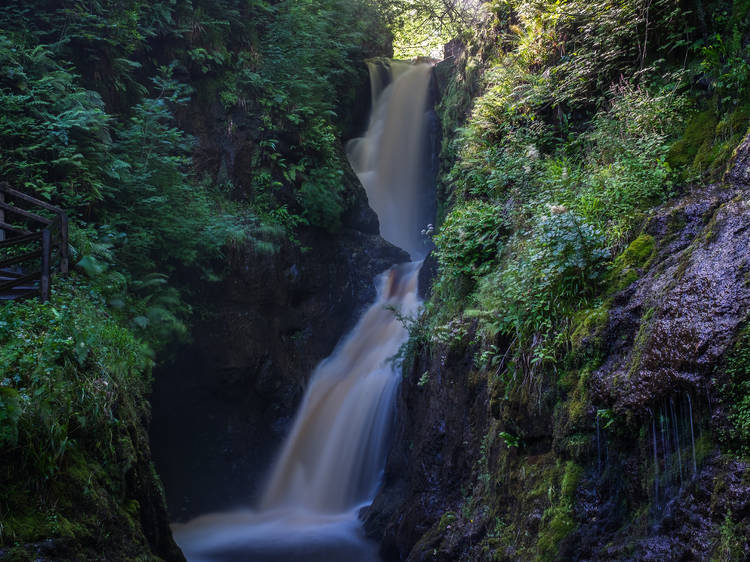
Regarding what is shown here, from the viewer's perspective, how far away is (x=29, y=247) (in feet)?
25.3

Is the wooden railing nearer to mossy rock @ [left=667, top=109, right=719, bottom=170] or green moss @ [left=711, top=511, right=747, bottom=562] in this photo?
green moss @ [left=711, top=511, right=747, bottom=562]

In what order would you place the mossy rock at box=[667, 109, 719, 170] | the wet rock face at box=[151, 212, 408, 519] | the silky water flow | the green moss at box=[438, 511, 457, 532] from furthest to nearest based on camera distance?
the wet rock face at box=[151, 212, 408, 519] < the silky water flow < the green moss at box=[438, 511, 457, 532] < the mossy rock at box=[667, 109, 719, 170]

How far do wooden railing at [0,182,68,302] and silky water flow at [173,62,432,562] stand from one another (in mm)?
5234

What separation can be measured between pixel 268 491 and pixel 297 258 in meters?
5.30

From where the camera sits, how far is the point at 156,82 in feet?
34.4

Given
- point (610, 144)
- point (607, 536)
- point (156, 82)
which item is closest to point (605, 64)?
point (610, 144)

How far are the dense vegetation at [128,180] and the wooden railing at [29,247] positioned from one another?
30cm

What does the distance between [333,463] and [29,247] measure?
6908 millimetres

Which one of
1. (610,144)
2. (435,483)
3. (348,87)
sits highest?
(348,87)

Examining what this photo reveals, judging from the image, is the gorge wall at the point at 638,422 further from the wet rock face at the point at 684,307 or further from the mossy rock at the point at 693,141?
the mossy rock at the point at 693,141

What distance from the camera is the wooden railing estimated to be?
5.97 m

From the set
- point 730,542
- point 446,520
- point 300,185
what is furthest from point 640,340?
point 300,185

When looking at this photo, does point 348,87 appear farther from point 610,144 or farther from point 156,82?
point 610,144

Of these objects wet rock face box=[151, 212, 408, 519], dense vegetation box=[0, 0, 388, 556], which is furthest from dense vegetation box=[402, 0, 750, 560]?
wet rock face box=[151, 212, 408, 519]
